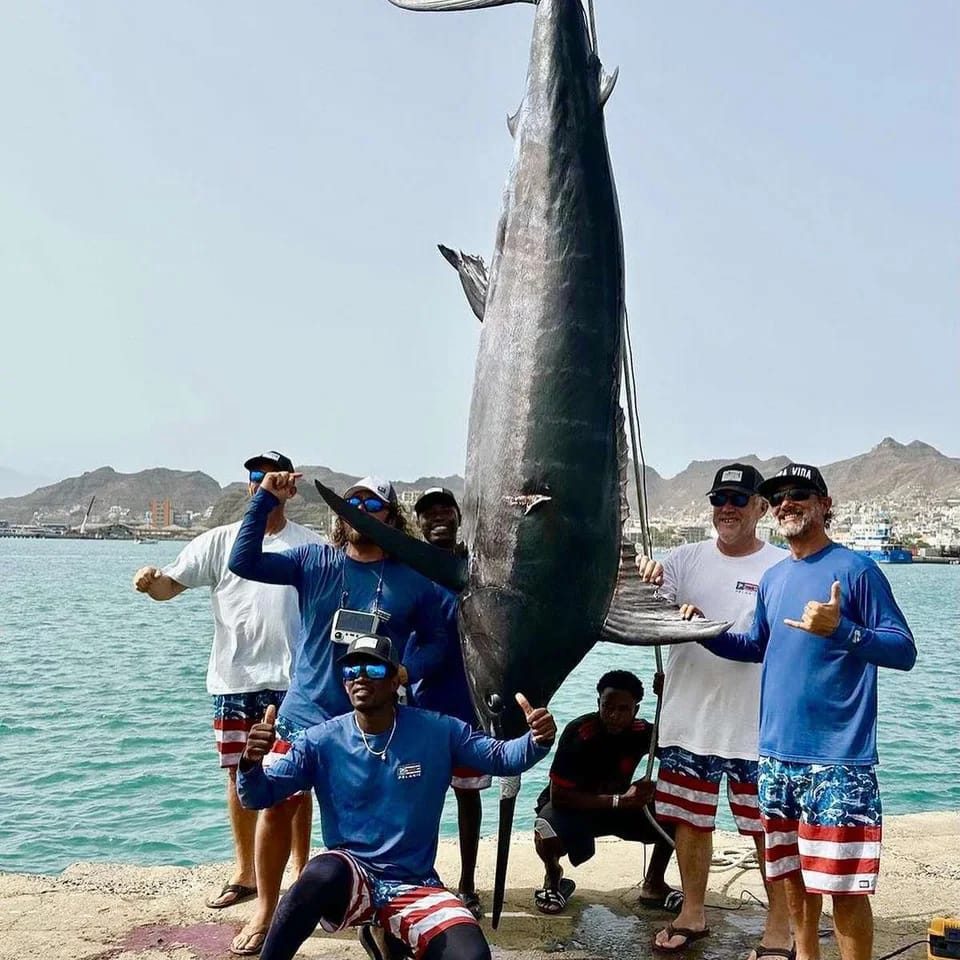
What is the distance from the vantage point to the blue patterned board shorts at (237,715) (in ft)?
11.7

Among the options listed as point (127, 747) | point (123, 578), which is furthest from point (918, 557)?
point (127, 747)

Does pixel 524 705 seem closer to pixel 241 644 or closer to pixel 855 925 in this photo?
pixel 855 925

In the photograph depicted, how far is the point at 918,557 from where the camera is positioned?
9862cm

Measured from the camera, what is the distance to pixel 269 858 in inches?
124

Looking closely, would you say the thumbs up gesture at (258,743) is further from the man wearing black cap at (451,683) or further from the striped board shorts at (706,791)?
the striped board shorts at (706,791)

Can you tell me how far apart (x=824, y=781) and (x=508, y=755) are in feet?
2.83

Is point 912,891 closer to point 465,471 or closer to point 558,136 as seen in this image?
point 465,471

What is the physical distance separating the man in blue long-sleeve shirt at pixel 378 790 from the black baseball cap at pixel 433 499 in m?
0.94

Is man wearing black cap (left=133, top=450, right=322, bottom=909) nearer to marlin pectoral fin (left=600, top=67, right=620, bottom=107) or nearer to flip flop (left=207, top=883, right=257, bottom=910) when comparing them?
flip flop (left=207, top=883, right=257, bottom=910)

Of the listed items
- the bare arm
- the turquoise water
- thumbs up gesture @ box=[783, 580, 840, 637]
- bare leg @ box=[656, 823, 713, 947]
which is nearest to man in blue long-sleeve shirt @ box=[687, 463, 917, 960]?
thumbs up gesture @ box=[783, 580, 840, 637]

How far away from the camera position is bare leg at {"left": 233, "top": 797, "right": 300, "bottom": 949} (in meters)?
3.15

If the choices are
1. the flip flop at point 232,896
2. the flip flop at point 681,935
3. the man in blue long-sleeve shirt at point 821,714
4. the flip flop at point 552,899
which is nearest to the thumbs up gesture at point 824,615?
the man in blue long-sleeve shirt at point 821,714

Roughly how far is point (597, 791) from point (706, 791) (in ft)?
1.55

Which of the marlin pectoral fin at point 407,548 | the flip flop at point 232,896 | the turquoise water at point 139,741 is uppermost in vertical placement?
the marlin pectoral fin at point 407,548
